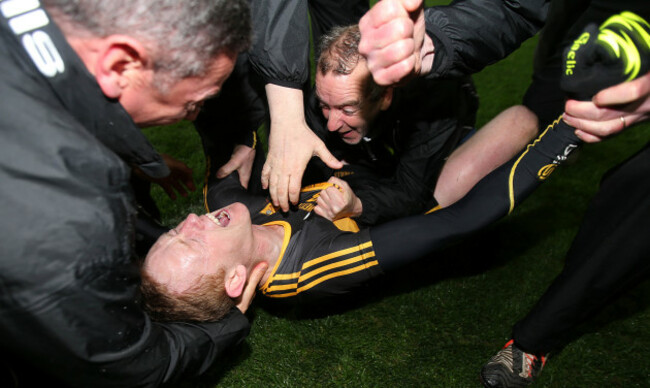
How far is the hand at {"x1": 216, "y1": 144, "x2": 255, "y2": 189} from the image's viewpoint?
2479 millimetres

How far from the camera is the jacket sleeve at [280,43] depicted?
1.97 metres

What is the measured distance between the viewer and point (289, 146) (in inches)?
76.0

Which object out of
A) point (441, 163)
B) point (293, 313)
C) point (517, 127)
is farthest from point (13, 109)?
point (517, 127)

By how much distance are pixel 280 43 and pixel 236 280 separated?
1.06m

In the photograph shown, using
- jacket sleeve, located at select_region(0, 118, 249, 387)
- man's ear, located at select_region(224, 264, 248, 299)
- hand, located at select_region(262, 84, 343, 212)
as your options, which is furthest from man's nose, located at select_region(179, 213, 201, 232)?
jacket sleeve, located at select_region(0, 118, 249, 387)

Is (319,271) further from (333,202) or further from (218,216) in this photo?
(218,216)

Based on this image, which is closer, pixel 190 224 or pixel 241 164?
pixel 190 224

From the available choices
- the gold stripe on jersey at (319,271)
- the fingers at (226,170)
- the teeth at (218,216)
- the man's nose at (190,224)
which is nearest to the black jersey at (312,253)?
the gold stripe on jersey at (319,271)

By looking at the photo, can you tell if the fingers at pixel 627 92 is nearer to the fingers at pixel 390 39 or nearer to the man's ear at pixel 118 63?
the fingers at pixel 390 39

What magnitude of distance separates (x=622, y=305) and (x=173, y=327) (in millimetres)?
2471

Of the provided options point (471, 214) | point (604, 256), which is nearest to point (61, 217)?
point (471, 214)

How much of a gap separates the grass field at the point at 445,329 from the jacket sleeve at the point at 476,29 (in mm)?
1313

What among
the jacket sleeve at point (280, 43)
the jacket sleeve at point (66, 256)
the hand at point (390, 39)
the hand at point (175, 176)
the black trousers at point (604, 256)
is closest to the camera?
the jacket sleeve at point (66, 256)

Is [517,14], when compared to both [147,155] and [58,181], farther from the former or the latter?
[58,181]
